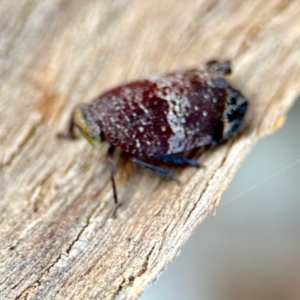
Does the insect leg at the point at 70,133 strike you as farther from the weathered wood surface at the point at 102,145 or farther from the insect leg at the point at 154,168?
the insect leg at the point at 154,168

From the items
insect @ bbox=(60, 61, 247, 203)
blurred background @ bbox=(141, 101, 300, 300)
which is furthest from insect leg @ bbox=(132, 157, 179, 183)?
blurred background @ bbox=(141, 101, 300, 300)

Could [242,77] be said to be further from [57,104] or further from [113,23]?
[57,104]

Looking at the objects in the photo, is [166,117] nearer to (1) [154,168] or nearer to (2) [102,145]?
(1) [154,168]

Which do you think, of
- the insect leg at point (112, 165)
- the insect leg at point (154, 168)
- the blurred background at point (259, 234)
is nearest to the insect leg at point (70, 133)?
the insect leg at point (112, 165)

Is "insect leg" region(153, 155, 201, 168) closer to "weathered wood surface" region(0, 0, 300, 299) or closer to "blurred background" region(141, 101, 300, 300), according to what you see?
"weathered wood surface" region(0, 0, 300, 299)

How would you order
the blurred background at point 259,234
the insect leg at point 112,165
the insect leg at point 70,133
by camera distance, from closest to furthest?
the blurred background at point 259,234, the insect leg at point 112,165, the insect leg at point 70,133

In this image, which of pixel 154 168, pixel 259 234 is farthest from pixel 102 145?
pixel 259 234

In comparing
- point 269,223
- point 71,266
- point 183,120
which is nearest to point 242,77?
point 183,120
